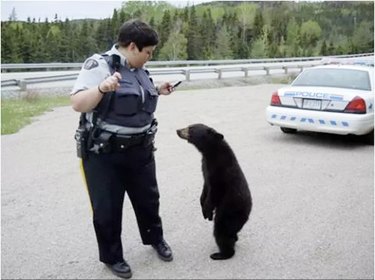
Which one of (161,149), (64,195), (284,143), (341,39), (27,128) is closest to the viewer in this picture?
(64,195)

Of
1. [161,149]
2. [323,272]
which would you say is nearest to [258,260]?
[323,272]

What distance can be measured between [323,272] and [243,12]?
212 ft

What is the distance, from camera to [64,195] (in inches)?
214

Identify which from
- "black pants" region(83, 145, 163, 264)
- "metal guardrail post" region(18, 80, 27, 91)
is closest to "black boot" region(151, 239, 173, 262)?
"black pants" region(83, 145, 163, 264)

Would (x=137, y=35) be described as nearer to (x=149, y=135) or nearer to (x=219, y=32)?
(x=149, y=135)

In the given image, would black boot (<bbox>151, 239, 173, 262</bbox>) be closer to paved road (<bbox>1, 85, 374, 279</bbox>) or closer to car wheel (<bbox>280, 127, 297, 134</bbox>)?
paved road (<bbox>1, 85, 374, 279</bbox>)

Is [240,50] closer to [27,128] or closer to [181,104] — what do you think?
[181,104]

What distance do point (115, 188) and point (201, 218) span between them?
4.89 ft

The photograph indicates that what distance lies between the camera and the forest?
3434 cm

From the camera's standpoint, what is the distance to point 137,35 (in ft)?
10.5

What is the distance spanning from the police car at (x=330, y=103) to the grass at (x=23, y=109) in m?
5.24

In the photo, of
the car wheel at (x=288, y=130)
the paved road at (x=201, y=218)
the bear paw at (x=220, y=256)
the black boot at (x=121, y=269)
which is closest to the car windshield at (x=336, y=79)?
the car wheel at (x=288, y=130)

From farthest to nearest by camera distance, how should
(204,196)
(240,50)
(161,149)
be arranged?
(240,50) < (161,149) < (204,196)

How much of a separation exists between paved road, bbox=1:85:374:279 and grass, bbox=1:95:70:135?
43.8 inches
